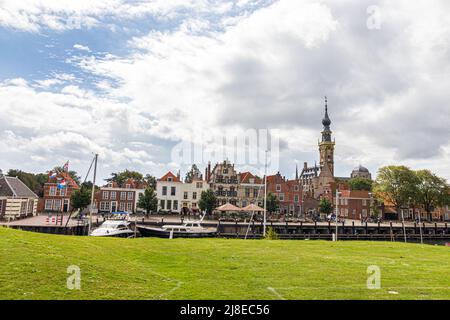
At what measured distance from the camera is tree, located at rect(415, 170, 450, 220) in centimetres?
8688

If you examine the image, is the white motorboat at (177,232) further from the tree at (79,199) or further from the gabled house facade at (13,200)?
the gabled house facade at (13,200)

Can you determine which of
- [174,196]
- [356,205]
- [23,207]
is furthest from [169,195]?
[356,205]

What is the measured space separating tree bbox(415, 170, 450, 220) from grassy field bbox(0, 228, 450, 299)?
78078 millimetres

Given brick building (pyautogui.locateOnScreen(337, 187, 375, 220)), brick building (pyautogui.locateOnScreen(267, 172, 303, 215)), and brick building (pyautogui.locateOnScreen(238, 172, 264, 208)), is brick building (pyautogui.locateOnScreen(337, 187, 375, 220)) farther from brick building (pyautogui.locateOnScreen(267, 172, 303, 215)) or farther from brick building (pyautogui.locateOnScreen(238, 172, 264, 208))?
brick building (pyautogui.locateOnScreen(238, 172, 264, 208))

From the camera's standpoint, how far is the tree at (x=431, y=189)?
86875 mm

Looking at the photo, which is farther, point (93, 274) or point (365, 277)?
point (365, 277)

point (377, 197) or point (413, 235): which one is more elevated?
point (377, 197)

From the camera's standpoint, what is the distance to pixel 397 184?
85375 millimetres

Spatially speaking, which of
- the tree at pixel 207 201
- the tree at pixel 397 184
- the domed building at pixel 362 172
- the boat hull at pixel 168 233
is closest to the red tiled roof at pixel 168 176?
the tree at pixel 207 201
